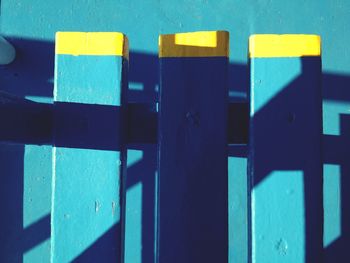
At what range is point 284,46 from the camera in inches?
29.7

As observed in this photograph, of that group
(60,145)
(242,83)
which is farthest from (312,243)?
(242,83)

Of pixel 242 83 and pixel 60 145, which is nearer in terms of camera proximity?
pixel 60 145

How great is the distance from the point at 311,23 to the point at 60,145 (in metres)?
1.12

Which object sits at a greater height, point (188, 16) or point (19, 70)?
point (188, 16)

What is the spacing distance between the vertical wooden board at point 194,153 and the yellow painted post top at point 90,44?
0.29ft

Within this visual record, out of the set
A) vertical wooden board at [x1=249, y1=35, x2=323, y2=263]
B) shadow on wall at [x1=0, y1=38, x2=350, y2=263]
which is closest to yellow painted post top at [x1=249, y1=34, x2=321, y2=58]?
vertical wooden board at [x1=249, y1=35, x2=323, y2=263]

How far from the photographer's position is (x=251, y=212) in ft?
2.50

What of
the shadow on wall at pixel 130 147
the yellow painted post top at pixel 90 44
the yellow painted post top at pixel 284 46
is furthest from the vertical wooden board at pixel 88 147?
the shadow on wall at pixel 130 147

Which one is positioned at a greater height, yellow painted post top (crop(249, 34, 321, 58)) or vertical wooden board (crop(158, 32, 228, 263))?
yellow painted post top (crop(249, 34, 321, 58))

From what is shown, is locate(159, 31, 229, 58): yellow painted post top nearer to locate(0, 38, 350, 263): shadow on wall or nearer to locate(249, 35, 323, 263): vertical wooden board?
locate(249, 35, 323, 263): vertical wooden board

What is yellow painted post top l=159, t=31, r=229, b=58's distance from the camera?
29.3 inches

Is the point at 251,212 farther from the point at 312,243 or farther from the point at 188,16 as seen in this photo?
the point at 188,16

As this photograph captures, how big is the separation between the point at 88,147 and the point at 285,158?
0.38 metres

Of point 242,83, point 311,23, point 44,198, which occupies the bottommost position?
point 44,198
